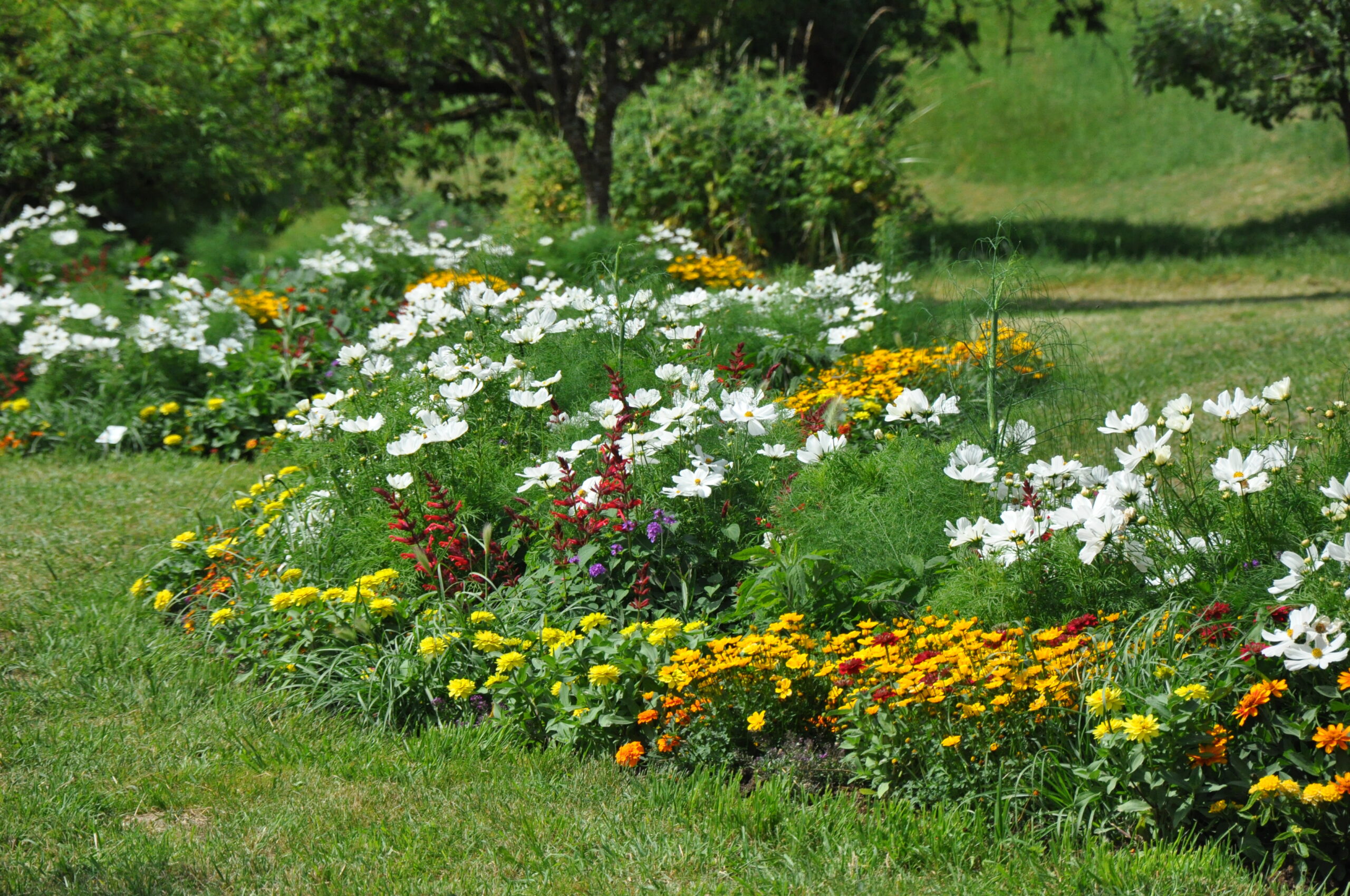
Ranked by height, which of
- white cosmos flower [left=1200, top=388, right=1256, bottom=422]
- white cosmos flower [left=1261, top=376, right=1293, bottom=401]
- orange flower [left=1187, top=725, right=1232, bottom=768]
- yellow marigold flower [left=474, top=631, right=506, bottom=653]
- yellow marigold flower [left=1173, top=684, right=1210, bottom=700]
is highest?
white cosmos flower [left=1261, top=376, right=1293, bottom=401]

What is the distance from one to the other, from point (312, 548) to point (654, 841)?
191 cm

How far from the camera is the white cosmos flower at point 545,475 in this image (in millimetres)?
3547

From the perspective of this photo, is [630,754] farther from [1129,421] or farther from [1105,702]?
[1129,421]

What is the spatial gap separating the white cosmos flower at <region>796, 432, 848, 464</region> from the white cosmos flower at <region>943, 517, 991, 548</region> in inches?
23.2

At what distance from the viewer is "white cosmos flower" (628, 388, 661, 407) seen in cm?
392

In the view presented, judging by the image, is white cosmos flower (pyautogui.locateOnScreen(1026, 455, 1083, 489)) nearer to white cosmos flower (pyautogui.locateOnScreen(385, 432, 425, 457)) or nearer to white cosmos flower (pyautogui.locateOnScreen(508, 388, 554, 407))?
white cosmos flower (pyautogui.locateOnScreen(508, 388, 554, 407))

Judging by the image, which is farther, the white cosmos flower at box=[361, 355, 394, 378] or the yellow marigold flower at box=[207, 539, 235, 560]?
the white cosmos flower at box=[361, 355, 394, 378]

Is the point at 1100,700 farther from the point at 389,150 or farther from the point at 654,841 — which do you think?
the point at 389,150

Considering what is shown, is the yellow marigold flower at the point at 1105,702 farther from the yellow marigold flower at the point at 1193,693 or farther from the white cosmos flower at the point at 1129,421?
the white cosmos flower at the point at 1129,421

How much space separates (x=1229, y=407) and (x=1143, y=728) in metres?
1.26

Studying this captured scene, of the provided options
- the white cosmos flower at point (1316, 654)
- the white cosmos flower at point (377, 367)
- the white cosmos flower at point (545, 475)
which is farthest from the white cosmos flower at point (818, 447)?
the white cosmos flower at point (377, 367)

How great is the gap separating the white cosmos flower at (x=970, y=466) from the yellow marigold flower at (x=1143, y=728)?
1008 millimetres

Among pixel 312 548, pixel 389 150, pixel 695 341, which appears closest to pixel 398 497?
pixel 312 548

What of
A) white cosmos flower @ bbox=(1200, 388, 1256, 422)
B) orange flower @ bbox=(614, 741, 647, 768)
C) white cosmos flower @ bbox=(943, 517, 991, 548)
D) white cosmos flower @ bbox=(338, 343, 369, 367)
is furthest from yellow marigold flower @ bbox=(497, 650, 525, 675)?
white cosmos flower @ bbox=(1200, 388, 1256, 422)
